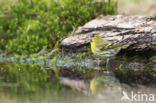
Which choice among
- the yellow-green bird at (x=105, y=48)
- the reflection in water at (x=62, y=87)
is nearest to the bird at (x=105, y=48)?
the yellow-green bird at (x=105, y=48)

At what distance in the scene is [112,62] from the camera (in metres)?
6.58

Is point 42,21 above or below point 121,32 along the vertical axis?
above

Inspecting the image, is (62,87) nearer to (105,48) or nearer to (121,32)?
(105,48)

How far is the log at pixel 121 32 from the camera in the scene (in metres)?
6.09

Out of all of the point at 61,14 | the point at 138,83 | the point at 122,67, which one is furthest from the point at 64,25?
the point at 138,83

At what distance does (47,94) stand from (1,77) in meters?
1.71

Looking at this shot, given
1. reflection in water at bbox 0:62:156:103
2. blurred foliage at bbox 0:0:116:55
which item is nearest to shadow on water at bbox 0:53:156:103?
reflection in water at bbox 0:62:156:103

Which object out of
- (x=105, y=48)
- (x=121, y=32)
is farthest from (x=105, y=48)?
(x=121, y=32)

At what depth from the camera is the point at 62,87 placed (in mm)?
4117

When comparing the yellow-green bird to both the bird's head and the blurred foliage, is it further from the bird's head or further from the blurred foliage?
the blurred foliage

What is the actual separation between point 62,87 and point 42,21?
440 centimetres

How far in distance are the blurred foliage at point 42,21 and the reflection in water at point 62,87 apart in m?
2.37

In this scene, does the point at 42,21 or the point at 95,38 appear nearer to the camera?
the point at 95,38

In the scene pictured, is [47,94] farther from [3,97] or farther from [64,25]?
[64,25]
